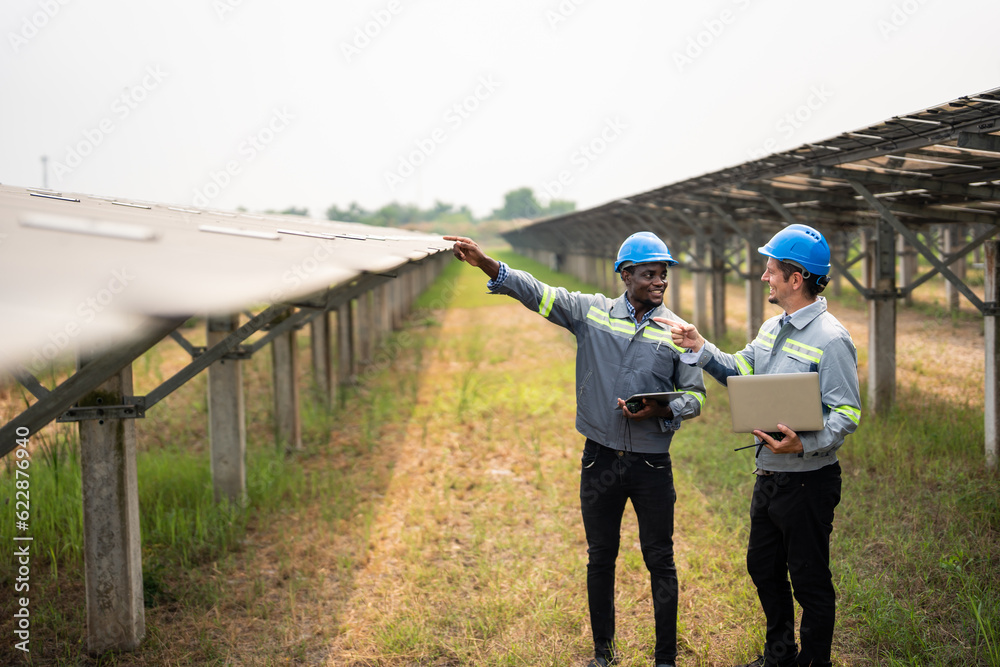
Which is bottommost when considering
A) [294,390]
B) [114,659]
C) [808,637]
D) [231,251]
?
[114,659]

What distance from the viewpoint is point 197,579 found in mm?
4109

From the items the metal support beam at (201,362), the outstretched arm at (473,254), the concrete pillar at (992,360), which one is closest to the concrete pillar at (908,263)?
the concrete pillar at (992,360)

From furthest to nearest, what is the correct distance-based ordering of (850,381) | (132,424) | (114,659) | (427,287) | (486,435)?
(427,287)
(486,435)
(132,424)
(114,659)
(850,381)

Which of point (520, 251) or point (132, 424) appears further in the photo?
point (520, 251)

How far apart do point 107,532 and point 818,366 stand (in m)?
3.25

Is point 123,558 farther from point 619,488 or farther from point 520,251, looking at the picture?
point 520,251

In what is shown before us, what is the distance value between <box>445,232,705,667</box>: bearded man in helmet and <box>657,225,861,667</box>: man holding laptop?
0.21 meters

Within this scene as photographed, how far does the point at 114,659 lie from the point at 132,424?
1091 millimetres

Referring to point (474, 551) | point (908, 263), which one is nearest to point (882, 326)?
point (474, 551)

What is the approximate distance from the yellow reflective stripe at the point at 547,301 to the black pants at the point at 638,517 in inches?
23.8

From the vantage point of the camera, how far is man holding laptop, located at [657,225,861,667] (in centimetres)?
250

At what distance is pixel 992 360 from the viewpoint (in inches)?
223

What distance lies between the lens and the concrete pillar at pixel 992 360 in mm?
5422

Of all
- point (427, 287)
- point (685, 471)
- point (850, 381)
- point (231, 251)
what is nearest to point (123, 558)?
point (231, 251)
